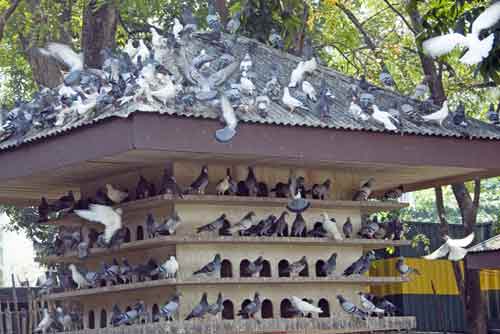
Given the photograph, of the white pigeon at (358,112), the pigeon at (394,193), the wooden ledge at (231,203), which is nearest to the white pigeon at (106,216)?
the wooden ledge at (231,203)

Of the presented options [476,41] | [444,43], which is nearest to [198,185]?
[444,43]

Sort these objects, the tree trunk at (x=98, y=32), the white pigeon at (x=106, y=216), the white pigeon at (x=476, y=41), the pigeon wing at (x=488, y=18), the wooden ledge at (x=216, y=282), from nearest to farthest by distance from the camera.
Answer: the white pigeon at (x=476, y=41)
the pigeon wing at (x=488, y=18)
the wooden ledge at (x=216, y=282)
the white pigeon at (x=106, y=216)
the tree trunk at (x=98, y=32)

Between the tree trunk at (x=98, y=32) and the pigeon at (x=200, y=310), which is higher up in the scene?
the tree trunk at (x=98, y=32)

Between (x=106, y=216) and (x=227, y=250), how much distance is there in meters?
1.10

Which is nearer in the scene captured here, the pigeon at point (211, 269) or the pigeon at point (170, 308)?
the pigeon at point (170, 308)

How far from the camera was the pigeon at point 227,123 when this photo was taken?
9.52 m

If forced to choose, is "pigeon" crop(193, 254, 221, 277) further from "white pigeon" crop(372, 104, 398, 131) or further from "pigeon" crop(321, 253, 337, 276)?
"white pigeon" crop(372, 104, 398, 131)

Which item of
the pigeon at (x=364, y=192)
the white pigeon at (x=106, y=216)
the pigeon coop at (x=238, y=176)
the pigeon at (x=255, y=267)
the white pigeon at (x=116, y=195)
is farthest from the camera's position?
the pigeon at (x=364, y=192)

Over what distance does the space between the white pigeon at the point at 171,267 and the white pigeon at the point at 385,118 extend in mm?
2237

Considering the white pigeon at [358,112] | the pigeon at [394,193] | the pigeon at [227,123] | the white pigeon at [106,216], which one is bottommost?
the white pigeon at [106,216]

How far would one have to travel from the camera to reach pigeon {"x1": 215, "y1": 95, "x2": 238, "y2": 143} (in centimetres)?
952

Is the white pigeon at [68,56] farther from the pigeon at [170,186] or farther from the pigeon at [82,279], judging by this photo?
the pigeon at [82,279]

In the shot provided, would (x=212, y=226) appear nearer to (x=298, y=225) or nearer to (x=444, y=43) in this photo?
(x=298, y=225)

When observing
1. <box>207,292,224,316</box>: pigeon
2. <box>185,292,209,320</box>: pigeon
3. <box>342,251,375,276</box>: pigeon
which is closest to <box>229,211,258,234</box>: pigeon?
<box>207,292,224,316</box>: pigeon
